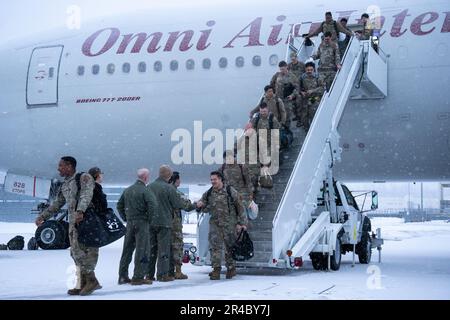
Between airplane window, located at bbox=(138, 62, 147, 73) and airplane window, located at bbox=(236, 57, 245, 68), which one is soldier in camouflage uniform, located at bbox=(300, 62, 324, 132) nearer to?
airplane window, located at bbox=(236, 57, 245, 68)

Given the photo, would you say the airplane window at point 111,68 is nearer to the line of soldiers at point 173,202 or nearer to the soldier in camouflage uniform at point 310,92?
the line of soldiers at point 173,202

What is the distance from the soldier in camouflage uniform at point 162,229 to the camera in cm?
919

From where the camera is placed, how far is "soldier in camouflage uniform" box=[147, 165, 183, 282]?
9.19m

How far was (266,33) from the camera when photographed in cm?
1445

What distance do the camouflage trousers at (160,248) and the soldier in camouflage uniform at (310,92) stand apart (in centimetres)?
376

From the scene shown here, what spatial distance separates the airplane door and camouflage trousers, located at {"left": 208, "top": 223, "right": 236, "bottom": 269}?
800cm

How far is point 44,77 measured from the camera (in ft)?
53.8

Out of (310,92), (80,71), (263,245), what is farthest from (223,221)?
(80,71)

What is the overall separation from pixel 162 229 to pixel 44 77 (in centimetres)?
856

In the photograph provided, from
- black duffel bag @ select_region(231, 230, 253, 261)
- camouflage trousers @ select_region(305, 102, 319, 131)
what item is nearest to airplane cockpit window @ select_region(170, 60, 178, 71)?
camouflage trousers @ select_region(305, 102, 319, 131)

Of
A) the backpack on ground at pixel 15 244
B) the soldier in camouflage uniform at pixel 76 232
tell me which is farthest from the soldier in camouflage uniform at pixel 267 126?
the backpack on ground at pixel 15 244

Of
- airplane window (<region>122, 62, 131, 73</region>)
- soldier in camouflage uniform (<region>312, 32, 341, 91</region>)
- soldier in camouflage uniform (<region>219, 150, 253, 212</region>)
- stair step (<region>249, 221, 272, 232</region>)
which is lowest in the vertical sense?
stair step (<region>249, 221, 272, 232</region>)
